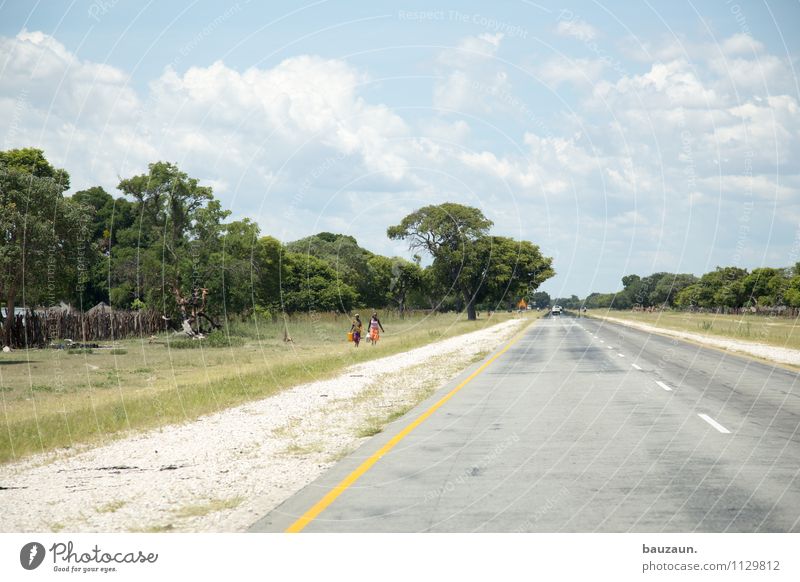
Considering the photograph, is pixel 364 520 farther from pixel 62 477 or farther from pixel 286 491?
pixel 62 477

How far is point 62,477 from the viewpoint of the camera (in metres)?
11.0

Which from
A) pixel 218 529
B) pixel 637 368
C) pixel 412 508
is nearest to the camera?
pixel 218 529

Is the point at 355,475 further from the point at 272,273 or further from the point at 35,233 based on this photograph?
the point at 272,273

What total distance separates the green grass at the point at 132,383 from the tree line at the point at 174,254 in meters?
3.34

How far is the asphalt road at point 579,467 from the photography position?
26.2ft

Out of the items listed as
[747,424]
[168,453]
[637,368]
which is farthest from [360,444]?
[637,368]

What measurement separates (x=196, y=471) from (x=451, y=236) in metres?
87.2

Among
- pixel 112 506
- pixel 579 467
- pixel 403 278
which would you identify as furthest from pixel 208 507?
pixel 403 278

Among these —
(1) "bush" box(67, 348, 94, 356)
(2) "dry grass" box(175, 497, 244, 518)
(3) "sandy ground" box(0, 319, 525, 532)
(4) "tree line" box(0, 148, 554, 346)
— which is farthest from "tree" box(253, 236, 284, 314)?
(2) "dry grass" box(175, 497, 244, 518)

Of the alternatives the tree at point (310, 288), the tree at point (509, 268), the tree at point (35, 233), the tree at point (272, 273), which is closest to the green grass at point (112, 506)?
the tree at point (35, 233)

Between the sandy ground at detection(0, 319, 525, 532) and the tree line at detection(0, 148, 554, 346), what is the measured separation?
2179 cm

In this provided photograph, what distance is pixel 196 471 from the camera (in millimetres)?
11156

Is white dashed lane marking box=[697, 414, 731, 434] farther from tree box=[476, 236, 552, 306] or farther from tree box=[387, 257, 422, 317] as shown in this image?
tree box=[387, 257, 422, 317]

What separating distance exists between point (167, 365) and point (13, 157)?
142ft
